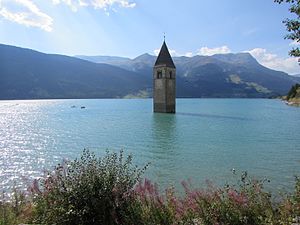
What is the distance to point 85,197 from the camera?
306 inches

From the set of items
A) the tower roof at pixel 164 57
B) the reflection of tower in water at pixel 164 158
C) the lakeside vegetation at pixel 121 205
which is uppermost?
the tower roof at pixel 164 57

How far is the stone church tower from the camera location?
247ft

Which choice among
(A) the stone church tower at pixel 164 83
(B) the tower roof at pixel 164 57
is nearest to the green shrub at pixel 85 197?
(A) the stone church tower at pixel 164 83

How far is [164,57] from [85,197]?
236 ft

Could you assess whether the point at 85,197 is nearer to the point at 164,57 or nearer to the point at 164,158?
the point at 164,158

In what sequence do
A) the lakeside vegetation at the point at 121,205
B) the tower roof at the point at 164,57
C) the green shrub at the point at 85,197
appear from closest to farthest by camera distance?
the lakeside vegetation at the point at 121,205 < the green shrub at the point at 85,197 < the tower roof at the point at 164,57

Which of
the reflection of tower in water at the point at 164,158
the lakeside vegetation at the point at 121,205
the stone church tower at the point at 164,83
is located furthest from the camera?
the stone church tower at the point at 164,83

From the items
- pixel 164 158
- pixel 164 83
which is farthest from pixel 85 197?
pixel 164 83

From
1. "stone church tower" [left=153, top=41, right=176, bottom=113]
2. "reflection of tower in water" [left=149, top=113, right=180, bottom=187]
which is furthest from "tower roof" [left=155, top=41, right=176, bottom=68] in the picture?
"reflection of tower in water" [left=149, top=113, right=180, bottom=187]

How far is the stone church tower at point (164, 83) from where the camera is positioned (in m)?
75.2

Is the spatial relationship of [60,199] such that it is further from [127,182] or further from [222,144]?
[222,144]

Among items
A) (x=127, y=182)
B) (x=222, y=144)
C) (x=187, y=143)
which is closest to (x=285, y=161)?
(x=222, y=144)

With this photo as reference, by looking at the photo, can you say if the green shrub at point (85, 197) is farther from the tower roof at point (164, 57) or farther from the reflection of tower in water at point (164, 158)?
the tower roof at point (164, 57)

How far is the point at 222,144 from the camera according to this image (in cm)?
3023
